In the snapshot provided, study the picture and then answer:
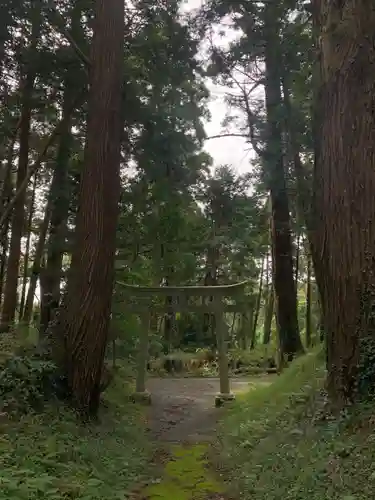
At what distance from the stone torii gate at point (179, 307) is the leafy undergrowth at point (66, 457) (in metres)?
3.96

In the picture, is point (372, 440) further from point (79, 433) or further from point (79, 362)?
point (79, 362)

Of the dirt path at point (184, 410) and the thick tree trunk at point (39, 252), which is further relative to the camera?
the thick tree trunk at point (39, 252)

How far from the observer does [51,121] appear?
1145cm

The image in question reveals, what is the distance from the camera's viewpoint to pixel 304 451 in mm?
4910

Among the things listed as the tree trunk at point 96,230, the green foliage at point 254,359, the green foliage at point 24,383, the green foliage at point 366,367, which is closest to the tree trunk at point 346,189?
the green foliage at point 366,367

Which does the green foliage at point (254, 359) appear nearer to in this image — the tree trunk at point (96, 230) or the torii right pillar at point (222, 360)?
the torii right pillar at point (222, 360)

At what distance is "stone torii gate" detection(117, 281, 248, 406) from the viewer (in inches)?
452

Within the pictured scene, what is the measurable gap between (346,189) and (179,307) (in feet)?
22.9

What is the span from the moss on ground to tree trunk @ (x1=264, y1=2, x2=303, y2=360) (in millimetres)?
5207

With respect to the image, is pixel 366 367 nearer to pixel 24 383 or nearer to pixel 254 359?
pixel 24 383

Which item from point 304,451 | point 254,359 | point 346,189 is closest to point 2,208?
point 346,189

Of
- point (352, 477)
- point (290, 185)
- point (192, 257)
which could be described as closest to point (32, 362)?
point (352, 477)

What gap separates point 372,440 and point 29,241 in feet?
53.4

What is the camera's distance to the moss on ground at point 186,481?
16.7 ft
